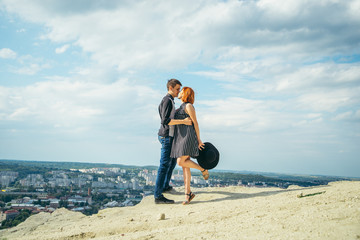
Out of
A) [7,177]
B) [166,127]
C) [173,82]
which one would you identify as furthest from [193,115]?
[7,177]

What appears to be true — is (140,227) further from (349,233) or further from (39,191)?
(39,191)

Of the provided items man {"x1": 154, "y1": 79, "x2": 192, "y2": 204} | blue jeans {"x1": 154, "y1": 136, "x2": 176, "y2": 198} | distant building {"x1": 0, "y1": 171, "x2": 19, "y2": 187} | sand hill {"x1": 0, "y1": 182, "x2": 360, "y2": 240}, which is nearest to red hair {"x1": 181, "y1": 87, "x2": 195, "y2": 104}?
man {"x1": 154, "y1": 79, "x2": 192, "y2": 204}

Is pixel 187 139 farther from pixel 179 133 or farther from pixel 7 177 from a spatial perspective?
pixel 7 177

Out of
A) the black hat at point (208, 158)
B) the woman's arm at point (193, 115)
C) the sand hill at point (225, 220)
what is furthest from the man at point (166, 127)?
the black hat at point (208, 158)

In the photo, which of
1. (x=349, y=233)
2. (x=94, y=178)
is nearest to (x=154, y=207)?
(x=349, y=233)

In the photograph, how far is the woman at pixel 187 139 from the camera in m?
6.71

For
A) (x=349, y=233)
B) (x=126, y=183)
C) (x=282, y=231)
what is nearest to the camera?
(x=349, y=233)

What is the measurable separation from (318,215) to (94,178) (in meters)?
76.7

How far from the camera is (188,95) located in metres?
6.91

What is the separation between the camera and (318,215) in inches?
155

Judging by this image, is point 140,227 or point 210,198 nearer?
point 140,227

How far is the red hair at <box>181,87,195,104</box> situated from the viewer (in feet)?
22.7

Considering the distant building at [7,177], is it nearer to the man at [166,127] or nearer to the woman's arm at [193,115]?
the man at [166,127]

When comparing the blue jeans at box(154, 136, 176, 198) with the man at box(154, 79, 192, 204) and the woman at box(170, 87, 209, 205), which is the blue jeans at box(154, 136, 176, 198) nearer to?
the man at box(154, 79, 192, 204)
